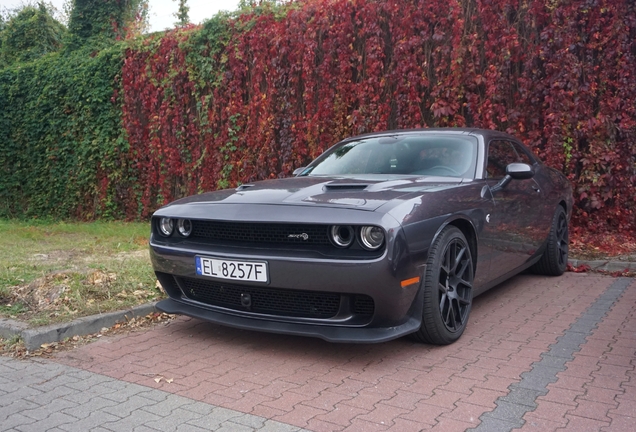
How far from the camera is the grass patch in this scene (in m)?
4.32

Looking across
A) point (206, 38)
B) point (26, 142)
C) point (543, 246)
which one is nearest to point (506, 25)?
point (543, 246)

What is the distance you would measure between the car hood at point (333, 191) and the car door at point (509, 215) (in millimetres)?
458

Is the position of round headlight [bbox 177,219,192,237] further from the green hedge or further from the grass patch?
the green hedge

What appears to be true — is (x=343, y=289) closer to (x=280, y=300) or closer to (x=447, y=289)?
(x=280, y=300)

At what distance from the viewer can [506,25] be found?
23.5 feet

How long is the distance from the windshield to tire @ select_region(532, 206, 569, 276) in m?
1.58

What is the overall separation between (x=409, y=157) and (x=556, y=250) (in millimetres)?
2089

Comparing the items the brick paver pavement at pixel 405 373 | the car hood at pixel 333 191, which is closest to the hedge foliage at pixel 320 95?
the brick paver pavement at pixel 405 373

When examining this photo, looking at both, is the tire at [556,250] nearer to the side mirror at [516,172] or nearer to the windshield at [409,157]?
the side mirror at [516,172]

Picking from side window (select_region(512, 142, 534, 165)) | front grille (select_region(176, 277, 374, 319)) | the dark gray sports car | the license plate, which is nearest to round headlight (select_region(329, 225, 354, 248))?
the dark gray sports car

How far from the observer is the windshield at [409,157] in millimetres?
4344

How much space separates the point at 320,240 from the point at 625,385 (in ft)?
5.65

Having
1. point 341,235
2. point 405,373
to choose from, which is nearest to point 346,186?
point 341,235

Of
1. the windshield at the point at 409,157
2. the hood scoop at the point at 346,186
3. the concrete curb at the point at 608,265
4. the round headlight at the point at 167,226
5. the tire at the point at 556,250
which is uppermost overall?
the windshield at the point at 409,157
